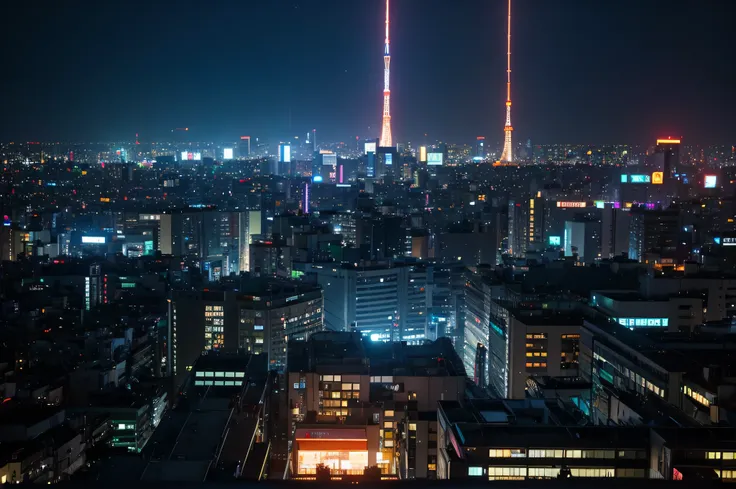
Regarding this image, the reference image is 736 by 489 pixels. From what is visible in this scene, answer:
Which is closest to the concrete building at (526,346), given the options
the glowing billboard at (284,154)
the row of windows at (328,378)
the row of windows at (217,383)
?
the row of windows at (328,378)

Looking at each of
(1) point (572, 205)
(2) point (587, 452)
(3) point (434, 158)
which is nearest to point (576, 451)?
(2) point (587, 452)

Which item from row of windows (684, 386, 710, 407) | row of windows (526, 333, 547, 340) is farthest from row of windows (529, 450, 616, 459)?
row of windows (526, 333, 547, 340)

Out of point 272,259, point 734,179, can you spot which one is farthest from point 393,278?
point 734,179

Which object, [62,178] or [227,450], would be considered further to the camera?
[62,178]

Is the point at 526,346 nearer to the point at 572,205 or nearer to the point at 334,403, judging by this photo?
the point at 334,403

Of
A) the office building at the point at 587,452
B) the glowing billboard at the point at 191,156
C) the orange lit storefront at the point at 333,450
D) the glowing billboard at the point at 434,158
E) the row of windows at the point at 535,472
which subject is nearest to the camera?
the office building at the point at 587,452

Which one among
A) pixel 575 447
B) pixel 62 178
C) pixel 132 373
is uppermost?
pixel 62 178

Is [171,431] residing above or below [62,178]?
below

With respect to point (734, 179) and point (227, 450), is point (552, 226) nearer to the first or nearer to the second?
point (734, 179)

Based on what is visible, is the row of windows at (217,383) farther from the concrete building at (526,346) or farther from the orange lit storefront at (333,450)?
the concrete building at (526,346)
